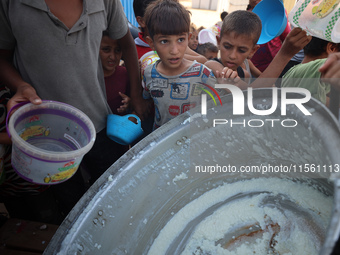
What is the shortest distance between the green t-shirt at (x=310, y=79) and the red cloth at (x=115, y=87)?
845 millimetres

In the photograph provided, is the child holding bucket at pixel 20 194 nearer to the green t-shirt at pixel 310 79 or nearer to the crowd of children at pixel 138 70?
the crowd of children at pixel 138 70

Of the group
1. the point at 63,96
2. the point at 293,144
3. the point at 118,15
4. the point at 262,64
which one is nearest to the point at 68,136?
the point at 63,96

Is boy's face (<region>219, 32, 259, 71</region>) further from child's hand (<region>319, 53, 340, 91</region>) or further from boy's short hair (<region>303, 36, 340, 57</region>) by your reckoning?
child's hand (<region>319, 53, 340, 91</region>)

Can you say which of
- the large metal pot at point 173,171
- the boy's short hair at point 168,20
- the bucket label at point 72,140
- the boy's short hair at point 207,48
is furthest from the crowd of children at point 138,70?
the boy's short hair at point 207,48

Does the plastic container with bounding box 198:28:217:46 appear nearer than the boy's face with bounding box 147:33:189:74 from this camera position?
No

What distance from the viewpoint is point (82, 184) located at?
4.71 ft

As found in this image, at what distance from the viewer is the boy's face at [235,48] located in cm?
140

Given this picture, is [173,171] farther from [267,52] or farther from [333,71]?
[267,52]

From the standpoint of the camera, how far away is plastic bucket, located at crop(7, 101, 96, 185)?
0.79 meters

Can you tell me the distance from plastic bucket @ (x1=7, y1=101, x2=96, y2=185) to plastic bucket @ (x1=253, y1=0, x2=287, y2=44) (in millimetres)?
1358

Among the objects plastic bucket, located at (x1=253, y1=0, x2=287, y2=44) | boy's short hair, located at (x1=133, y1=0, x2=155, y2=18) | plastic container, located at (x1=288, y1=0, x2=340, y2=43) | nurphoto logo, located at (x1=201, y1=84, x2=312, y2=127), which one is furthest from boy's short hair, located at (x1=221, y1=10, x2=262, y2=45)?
nurphoto logo, located at (x1=201, y1=84, x2=312, y2=127)

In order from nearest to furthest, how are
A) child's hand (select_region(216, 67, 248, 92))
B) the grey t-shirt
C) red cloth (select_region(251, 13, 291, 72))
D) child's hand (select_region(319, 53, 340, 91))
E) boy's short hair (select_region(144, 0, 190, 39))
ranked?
child's hand (select_region(319, 53, 340, 91))
the grey t-shirt
child's hand (select_region(216, 67, 248, 92))
boy's short hair (select_region(144, 0, 190, 39))
red cloth (select_region(251, 13, 291, 72))

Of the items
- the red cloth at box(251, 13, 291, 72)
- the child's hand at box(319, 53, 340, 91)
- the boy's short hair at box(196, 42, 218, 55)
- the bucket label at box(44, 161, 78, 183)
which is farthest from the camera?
the boy's short hair at box(196, 42, 218, 55)

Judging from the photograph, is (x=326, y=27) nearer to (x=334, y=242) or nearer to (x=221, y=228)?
(x=221, y=228)
